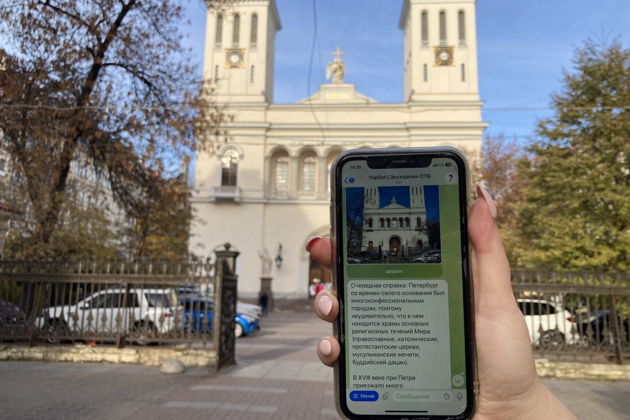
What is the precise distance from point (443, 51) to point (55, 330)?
116 feet

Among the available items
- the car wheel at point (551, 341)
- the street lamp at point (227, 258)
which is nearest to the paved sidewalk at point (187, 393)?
the car wheel at point (551, 341)

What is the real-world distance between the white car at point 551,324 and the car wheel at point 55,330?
9877 mm

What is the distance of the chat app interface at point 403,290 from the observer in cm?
161

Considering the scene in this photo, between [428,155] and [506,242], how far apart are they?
18700mm

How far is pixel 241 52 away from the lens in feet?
123

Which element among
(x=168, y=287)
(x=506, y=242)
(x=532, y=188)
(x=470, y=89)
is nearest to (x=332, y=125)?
(x=470, y=89)

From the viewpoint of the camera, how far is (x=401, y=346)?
1674mm

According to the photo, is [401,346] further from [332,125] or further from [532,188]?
[332,125]

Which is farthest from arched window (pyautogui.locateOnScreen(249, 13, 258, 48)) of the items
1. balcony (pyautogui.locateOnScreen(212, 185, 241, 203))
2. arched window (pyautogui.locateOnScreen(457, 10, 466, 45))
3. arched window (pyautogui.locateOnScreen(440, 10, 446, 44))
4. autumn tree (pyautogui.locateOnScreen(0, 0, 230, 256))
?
autumn tree (pyautogui.locateOnScreen(0, 0, 230, 256))

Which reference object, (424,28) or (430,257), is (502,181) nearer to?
(424,28)

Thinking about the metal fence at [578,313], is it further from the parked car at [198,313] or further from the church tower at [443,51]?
the church tower at [443,51]

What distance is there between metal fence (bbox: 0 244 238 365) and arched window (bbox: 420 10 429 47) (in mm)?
32901

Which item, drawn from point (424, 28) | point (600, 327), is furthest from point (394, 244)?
point (424, 28)

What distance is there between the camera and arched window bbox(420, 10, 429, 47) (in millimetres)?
36844
